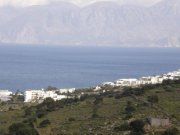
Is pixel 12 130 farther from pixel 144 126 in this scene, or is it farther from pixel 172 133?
pixel 172 133

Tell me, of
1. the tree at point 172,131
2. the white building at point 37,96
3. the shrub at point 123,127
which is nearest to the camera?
the tree at point 172,131

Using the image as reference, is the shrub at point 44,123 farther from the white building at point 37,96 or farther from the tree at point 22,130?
the white building at point 37,96

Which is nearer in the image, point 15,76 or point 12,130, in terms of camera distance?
point 12,130

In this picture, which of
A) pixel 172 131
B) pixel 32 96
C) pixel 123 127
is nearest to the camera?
pixel 172 131

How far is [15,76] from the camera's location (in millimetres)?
108875

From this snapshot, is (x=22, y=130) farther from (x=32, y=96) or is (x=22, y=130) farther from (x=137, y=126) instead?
(x=32, y=96)

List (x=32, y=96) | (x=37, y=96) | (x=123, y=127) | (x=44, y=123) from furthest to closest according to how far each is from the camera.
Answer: (x=37, y=96) < (x=32, y=96) < (x=44, y=123) < (x=123, y=127)

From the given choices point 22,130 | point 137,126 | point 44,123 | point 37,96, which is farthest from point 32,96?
point 137,126

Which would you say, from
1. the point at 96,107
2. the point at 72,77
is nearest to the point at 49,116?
the point at 96,107

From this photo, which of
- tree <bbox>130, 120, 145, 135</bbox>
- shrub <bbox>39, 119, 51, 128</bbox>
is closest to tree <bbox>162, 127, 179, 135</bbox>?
tree <bbox>130, 120, 145, 135</bbox>

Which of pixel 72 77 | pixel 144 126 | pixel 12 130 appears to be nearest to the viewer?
pixel 144 126

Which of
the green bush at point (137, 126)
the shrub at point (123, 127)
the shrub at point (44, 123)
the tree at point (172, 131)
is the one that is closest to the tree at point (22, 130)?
the shrub at point (44, 123)

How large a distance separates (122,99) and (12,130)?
12.0 meters

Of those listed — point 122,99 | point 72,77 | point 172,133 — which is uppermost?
point 72,77
